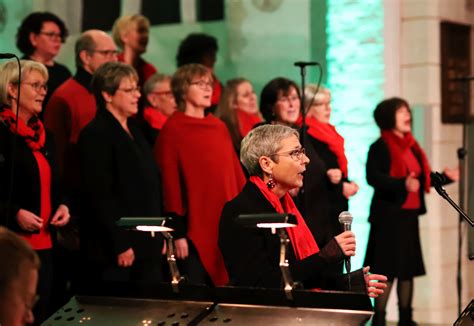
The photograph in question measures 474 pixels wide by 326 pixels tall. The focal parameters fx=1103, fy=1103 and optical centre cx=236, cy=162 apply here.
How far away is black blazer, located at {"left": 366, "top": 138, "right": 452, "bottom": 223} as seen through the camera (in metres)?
6.66

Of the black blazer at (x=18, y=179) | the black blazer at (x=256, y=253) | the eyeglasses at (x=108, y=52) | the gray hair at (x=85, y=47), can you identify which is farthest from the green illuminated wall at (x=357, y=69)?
the black blazer at (x=256, y=253)

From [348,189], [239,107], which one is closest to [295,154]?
[348,189]

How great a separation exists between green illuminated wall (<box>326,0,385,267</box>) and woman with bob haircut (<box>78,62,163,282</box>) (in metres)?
2.42

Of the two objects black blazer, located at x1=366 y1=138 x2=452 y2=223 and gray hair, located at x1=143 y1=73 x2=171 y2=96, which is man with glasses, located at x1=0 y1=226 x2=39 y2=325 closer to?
gray hair, located at x1=143 y1=73 x2=171 y2=96

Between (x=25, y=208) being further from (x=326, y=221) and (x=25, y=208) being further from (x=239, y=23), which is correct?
(x=239, y=23)

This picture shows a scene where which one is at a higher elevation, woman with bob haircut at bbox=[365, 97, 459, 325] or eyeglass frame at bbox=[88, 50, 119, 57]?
eyeglass frame at bbox=[88, 50, 119, 57]

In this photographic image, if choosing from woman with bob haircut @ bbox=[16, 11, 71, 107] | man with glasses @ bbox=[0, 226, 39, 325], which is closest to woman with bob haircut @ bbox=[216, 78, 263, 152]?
woman with bob haircut @ bbox=[16, 11, 71, 107]

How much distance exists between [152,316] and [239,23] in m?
4.79

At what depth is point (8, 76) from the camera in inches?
204

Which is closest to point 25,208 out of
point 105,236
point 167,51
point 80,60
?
point 105,236

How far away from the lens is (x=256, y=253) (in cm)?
388

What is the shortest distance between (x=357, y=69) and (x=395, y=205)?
4.33 ft

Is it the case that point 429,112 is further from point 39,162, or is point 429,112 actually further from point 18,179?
point 18,179

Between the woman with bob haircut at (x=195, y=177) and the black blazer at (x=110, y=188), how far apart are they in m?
0.30
